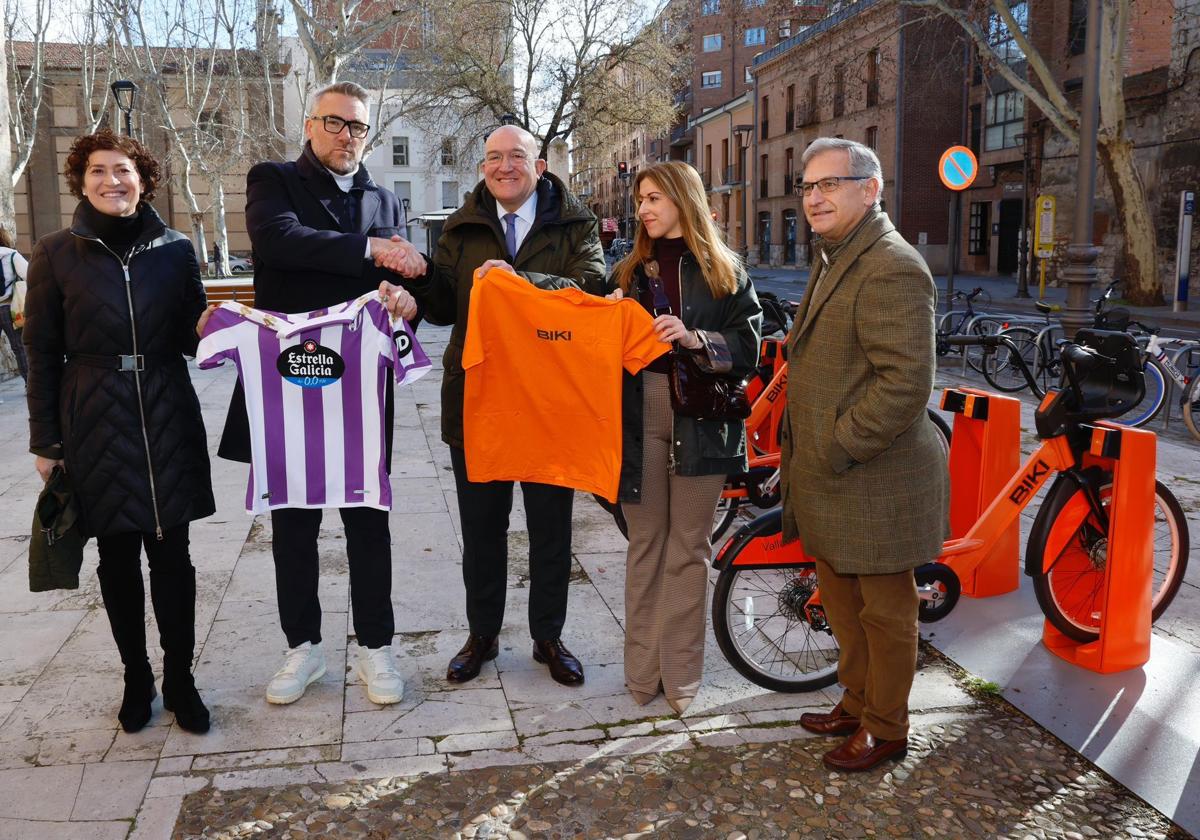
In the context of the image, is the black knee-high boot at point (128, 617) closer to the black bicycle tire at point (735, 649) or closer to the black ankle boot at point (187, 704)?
the black ankle boot at point (187, 704)

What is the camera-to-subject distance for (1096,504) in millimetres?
4047

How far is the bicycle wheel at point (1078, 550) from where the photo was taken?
13.4ft

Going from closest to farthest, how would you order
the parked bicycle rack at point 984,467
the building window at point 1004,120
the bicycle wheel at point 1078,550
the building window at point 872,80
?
1. the bicycle wheel at point 1078,550
2. the parked bicycle rack at point 984,467
3. the building window at point 1004,120
4. the building window at point 872,80

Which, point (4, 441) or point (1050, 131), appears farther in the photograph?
point (1050, 131)

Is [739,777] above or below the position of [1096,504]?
below

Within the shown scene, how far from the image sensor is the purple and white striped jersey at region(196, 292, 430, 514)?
141 inches

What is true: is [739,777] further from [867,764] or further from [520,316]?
[520,316]

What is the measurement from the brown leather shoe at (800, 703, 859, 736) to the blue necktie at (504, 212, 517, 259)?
78.0 inches

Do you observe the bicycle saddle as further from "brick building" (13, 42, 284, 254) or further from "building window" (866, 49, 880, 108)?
"brick building" (13, 42, 284, 254)

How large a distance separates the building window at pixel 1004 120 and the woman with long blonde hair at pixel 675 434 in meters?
36.5

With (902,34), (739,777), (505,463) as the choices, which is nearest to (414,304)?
(505,463)

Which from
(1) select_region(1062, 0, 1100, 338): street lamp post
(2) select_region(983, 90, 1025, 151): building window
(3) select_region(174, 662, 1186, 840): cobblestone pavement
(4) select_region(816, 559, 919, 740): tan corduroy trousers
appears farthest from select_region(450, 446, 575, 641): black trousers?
(2) select_region(983, 90, 1025, 151): building window

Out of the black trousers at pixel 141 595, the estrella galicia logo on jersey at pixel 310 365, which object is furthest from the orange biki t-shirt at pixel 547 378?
the black trousers at pixel 141 595

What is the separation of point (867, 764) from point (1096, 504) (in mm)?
1556
